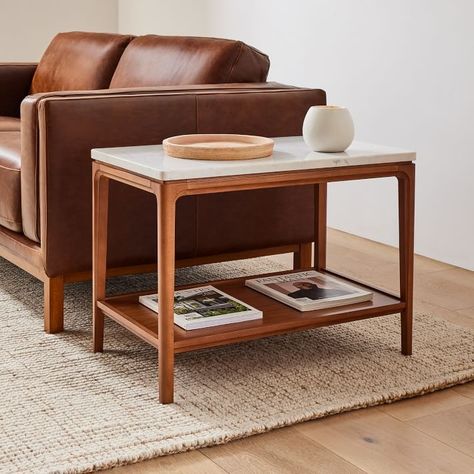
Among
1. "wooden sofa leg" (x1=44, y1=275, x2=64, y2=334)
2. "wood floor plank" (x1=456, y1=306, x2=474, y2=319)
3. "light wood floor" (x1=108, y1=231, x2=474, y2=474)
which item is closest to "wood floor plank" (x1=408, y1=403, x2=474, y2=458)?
"light wood floor" (x1=108, y1=231, x2=474, y2=474)

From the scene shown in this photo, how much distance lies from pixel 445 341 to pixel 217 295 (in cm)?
62

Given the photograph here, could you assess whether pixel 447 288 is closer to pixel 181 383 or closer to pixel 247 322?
pixel 247 322

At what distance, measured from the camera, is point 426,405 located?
2.04 m

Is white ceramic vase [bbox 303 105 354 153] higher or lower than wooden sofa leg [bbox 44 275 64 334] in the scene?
higher

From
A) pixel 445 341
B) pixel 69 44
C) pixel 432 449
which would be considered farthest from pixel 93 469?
pixel 69 44

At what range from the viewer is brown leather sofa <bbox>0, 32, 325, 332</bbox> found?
236 centimetres

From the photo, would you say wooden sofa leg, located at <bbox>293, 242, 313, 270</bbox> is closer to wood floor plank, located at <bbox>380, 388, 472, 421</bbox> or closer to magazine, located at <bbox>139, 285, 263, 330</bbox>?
magazine, located at <bbox>139, 285, 263, 330</bbox>

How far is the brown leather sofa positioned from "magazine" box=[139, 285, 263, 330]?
0.94 feet

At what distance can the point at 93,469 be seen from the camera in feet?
5.58

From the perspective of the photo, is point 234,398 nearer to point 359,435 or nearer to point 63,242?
point 359,435

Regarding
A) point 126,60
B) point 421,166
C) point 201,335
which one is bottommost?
point 201,335

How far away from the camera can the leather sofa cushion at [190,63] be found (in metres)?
2.78

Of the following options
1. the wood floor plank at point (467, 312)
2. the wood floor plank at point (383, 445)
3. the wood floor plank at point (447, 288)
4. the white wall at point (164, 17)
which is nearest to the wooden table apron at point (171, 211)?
the wood floor plank at point (383, 445)

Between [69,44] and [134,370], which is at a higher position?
[69,44]
